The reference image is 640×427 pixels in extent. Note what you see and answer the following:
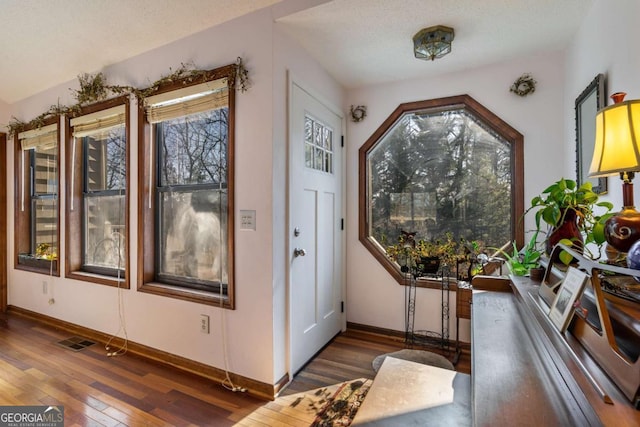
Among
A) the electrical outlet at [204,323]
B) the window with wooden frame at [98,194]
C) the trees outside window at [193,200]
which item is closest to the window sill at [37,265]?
the window with wooden frame at [98,194]

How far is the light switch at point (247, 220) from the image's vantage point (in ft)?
6.66

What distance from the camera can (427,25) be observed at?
79.3 inches

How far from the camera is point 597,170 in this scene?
1.04 meters

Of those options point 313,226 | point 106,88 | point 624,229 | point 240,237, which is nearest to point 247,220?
point 240,237

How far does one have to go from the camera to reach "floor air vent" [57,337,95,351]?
2686 mm

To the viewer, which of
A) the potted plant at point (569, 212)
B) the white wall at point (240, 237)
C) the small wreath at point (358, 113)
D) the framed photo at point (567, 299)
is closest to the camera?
the framed photo at point (567, 299)

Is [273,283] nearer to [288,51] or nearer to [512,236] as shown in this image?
[288,51]

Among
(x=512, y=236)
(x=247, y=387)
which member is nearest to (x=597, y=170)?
(x=512, y=236)

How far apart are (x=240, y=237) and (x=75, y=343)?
6.75 ft

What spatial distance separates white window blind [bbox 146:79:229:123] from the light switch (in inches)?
30.1

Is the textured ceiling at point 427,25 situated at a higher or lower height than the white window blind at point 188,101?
higher

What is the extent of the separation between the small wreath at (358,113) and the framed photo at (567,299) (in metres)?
2.37

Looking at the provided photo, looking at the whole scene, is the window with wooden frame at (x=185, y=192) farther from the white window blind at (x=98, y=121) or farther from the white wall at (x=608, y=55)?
the white wall at (x=608, y=55)

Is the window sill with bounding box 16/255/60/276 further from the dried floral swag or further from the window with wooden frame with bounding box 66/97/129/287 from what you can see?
the dried floral swag
